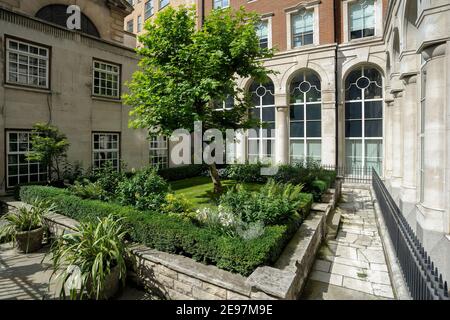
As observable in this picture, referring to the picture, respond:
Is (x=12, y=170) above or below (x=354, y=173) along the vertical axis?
above

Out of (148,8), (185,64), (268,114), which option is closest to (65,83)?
(185,64)

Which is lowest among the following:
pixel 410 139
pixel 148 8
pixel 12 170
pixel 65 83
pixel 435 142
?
pixel 12 170

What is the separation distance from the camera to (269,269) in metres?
4.19

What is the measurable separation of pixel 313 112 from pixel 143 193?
1478 centimetres

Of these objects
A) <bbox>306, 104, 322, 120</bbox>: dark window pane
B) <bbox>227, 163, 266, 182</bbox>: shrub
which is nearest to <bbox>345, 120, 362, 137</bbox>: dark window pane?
<bbox>306, 104, 322, 120</bbox>: dark window pane

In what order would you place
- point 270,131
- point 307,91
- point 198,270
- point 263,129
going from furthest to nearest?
point 263,129 → point 270,131 → point 307,91 → point 198,270

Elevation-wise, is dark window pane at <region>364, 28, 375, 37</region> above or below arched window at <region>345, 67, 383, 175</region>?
above

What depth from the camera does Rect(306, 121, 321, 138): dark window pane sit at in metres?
18.1

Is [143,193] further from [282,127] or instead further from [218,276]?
[282,127]

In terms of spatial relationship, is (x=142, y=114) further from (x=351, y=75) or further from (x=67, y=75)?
(x=351, y=75)

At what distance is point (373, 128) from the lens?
16625 millimetres

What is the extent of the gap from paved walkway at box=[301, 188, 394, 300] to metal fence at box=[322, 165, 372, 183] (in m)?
7.89

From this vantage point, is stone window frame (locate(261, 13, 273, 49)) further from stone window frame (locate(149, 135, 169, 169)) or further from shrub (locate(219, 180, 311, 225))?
shrub (locate(219, 180, 311, 225))

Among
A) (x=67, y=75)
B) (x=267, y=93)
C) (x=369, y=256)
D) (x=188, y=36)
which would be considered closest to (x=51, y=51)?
(x=67, y=75)
